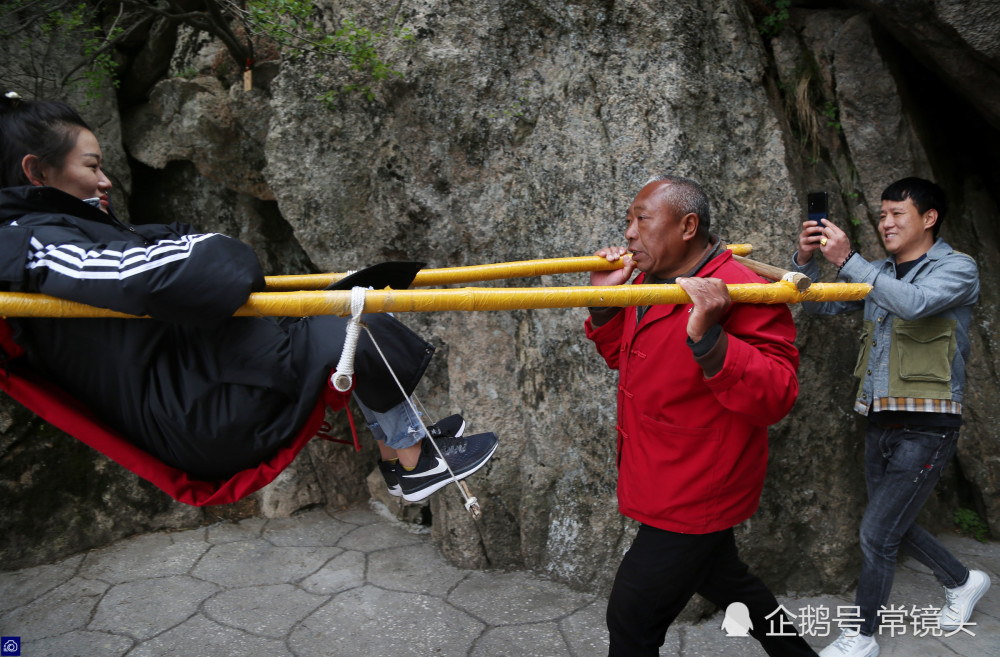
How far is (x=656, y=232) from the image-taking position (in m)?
2.32

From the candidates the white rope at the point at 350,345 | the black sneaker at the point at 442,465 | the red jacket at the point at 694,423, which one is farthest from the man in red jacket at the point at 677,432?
the white rope at the point at 350,345

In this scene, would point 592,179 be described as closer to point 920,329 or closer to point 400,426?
point 920,329

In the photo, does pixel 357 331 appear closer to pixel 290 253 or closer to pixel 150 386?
pixel 150 386

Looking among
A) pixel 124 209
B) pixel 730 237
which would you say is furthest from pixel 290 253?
pixel 730 237

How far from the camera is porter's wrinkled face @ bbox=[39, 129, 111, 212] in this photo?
221cm

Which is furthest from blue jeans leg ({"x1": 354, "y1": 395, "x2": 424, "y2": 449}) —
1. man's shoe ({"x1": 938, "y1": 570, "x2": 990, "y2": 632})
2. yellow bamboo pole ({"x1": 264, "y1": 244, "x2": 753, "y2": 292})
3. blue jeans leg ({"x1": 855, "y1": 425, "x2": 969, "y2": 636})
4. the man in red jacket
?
man's shoe ({"x1": 938, "y1": 570, "x2": 990, "y2": 632})

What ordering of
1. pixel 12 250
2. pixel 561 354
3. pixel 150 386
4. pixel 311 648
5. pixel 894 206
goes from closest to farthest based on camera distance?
1. pixel 12 250
2. pixel 150 386
3. pixel 894 206
4. pixel 311 648
5. pixel 561 354

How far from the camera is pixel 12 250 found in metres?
1.87

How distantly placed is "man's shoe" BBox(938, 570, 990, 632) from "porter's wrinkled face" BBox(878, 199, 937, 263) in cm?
163

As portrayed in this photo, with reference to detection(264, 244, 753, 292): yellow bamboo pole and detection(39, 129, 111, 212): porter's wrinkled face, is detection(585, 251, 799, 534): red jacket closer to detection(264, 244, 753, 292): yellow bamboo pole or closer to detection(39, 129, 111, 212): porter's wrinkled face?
detection(264, 244, 753, 292): yellow bamboo pole

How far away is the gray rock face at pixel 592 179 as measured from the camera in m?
3.59

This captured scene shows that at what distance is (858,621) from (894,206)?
1.98m

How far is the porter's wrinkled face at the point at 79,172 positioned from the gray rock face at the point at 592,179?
198cm

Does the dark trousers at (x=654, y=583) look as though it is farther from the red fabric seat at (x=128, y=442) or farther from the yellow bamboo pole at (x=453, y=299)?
the red fabric seat at (x=128, y=442)
